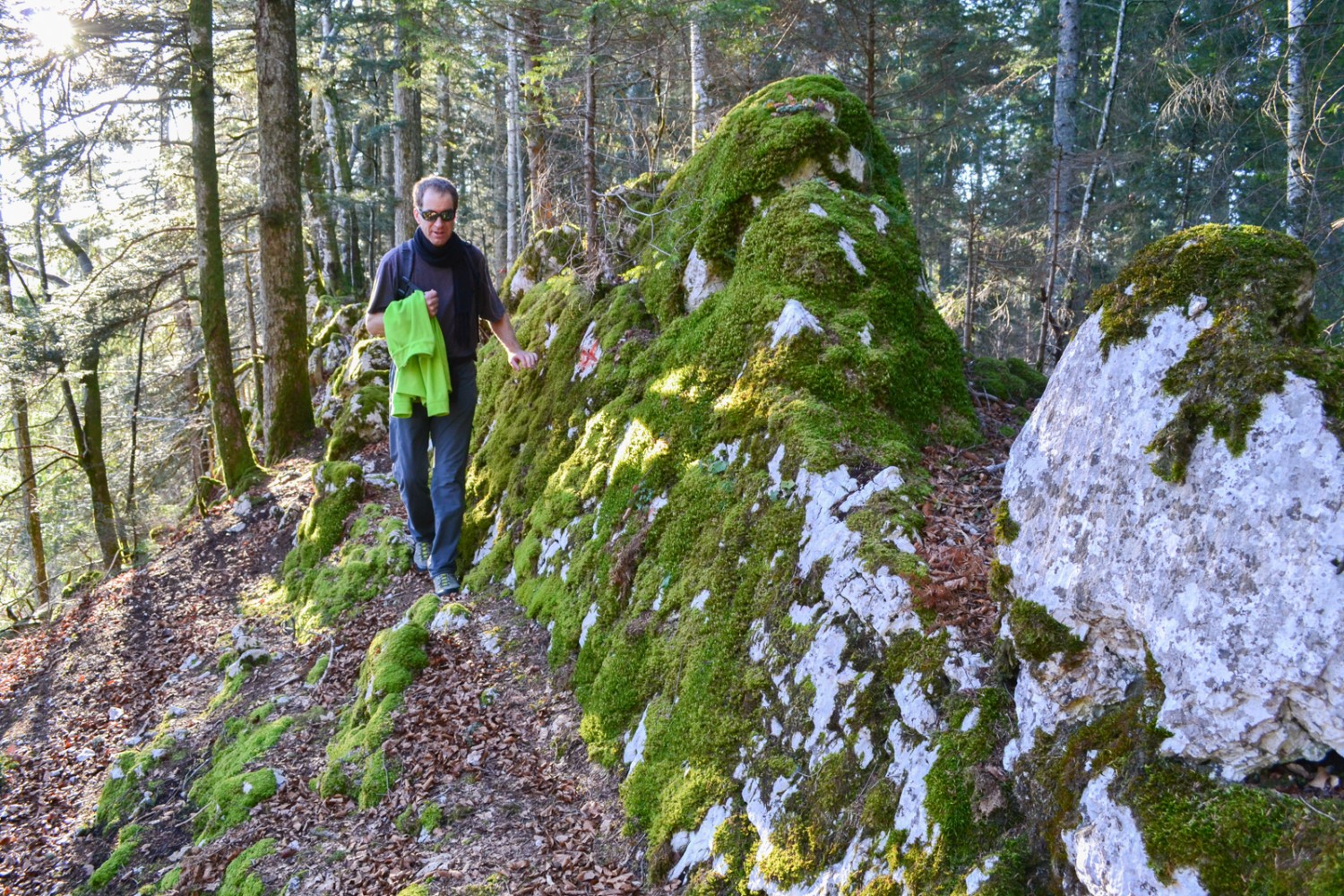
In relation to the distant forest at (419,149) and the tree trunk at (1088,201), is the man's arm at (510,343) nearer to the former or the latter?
the distant forest at (419,149)

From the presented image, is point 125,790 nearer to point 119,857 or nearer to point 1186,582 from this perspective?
point 119,857

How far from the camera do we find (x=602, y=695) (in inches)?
160

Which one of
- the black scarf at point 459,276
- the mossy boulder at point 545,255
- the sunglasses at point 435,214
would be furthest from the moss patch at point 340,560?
the mossy boulder at point 545,255

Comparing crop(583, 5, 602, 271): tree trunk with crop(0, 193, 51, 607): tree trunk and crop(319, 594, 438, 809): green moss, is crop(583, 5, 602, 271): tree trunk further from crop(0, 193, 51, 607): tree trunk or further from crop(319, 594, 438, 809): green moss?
crop(0, 193, 51, 607): tree trunk

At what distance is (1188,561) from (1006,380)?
4340 millimetres

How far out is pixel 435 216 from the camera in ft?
18.0

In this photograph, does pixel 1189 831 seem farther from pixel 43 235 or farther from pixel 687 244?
pixel 43 235

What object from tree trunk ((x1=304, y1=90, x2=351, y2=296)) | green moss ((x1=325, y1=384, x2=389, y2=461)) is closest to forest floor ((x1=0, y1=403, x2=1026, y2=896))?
green moss ((x1=325, y1=384, x2=389, y2=461))

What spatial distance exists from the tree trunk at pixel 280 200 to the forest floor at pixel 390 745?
3406mm

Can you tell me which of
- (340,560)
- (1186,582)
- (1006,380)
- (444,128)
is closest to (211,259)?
(340,560)

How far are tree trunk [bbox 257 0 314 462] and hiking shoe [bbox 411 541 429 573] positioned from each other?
209 inches

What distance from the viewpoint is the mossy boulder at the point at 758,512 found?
108 inches

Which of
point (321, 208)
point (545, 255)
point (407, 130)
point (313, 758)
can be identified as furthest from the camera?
A: point (321, 208)

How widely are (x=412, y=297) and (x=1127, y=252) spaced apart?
2051 centimetres
